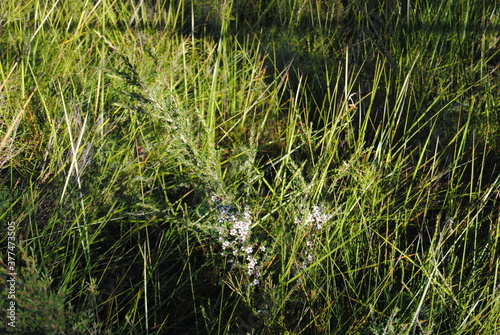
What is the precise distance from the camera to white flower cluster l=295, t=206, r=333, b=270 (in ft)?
3.91

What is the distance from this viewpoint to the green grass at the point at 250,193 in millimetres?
1140

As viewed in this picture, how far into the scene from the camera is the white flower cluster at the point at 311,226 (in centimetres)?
119

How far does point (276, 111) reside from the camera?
1.82 meters

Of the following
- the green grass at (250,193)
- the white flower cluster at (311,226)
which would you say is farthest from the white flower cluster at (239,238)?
the white flower cluster at (311,226)

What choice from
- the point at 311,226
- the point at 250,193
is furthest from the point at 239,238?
the point at 250,193

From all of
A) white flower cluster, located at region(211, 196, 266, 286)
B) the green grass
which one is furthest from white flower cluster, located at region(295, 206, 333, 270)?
white flower cluster, located at region(211, 196, 266, 286)

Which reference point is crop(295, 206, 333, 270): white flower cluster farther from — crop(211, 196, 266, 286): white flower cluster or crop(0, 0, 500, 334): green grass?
crop(211, 196, 266, 286): white flower cluster

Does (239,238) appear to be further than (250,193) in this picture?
No

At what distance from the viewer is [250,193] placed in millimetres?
1495

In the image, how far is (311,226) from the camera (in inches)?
49.1

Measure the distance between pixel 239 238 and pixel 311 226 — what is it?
23cm

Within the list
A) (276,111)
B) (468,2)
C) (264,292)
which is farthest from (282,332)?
(468,2)

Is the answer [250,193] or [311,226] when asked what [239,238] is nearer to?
[311,226]

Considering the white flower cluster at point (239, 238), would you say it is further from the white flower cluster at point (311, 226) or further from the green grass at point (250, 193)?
the white flower cluster at point (311, 226)
